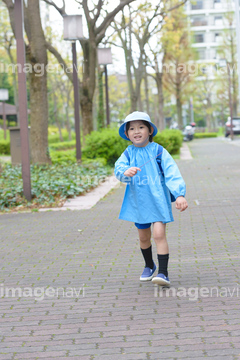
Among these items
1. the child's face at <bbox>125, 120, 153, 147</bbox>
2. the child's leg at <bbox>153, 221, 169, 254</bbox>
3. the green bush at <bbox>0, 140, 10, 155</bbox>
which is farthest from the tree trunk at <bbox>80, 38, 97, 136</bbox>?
the child's leg at <bbox>153, 221, 169, 254</bbox>

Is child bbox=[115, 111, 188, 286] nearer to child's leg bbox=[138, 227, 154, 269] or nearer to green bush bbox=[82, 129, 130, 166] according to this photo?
child's leg bbox=[138, 227, 154, 269]

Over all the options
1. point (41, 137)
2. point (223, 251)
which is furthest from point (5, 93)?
point (223, 251)

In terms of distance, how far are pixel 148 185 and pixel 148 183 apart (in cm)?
2

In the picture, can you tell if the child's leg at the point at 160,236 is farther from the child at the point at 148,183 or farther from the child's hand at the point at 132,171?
the child's hand at the point at 132,171

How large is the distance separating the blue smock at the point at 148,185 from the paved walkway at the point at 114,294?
Result: 623 mm

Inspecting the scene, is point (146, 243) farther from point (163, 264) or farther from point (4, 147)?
point (4, 147)

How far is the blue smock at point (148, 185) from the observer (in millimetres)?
4648

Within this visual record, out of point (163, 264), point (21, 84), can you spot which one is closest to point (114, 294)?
point (163, 264)

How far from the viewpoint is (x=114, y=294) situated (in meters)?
4.63

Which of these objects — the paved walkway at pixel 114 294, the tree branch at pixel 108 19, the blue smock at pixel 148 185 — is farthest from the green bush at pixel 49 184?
the blue smock at pixel 148 185

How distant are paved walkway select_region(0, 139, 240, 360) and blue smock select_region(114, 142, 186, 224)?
2.04 ft

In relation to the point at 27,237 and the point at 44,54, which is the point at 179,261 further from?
the point at 44,54

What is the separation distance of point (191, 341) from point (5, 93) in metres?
29.7

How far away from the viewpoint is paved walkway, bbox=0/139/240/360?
346 cm
